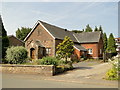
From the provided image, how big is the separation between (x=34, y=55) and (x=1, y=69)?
13.3 meters

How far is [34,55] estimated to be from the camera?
2925cm

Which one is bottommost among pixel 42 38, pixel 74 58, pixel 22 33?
pixel 74 58

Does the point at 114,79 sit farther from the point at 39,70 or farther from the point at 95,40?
the point at 95,40

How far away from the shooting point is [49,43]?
30688 mm

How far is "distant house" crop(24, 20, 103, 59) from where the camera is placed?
29544mm

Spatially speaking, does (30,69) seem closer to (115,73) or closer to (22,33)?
(115,73)

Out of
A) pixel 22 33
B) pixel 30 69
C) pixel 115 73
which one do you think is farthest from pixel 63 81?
pixel 22 33

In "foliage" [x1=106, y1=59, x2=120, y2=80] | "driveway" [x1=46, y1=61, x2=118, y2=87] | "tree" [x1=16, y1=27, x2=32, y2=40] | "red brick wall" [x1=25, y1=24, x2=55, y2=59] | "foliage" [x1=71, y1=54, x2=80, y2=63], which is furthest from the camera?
"tree" [x1=16, y1=27, x2=32, y2=40]

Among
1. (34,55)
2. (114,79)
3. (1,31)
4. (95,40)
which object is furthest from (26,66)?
(95,40)

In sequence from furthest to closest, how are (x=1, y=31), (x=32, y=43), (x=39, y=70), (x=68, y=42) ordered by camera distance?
(x=32, y=43)
(x=1, y=31)
(x=68, y=42)
(x=39, y=70)

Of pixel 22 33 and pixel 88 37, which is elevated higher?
pixel 22 33

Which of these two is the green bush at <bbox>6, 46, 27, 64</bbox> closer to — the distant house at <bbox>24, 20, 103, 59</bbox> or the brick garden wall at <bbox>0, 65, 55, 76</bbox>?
the brick garden wall at <bbox>0, 65, 55, 76</bbox>

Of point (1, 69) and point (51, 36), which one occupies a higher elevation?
point (51, 36)

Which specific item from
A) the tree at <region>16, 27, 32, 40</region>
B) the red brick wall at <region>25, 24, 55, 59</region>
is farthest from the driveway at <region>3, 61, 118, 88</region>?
the tree at <region>16, 27, 32, 40</region>
